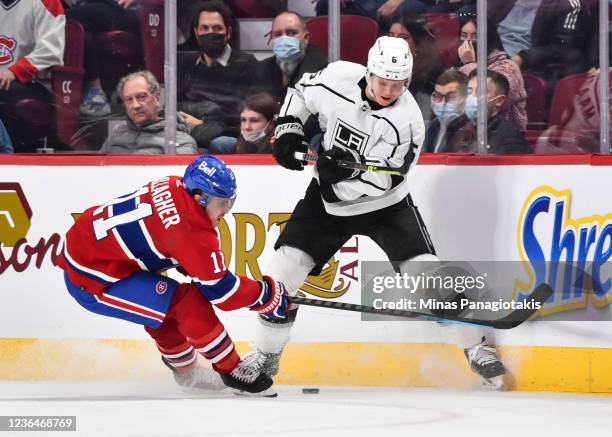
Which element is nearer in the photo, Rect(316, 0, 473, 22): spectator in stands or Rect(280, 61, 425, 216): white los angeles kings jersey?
Rect(280, 61, 425, 216): white los angeles kings jersey

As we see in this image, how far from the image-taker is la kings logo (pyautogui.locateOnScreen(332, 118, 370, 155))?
15.5 feet

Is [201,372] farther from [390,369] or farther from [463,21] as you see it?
[463,21]

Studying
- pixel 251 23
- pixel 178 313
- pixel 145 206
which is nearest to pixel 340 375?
pixel 178 313

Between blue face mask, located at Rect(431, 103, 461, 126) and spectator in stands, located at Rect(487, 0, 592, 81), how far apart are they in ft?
1.03

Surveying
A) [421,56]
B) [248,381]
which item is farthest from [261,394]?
[421,56]

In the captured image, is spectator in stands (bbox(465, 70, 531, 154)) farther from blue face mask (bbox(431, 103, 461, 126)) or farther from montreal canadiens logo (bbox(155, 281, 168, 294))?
montreal canadiens logo (bbox(155, 281, 168, 294))

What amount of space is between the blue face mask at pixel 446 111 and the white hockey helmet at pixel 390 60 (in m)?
0.42

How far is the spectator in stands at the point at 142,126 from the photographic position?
5082mm

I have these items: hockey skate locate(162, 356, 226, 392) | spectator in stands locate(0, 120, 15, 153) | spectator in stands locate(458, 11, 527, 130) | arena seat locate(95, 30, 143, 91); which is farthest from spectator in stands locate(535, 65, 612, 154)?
spectator in stands locate(0, 120, 15, 153)

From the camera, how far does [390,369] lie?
495cm

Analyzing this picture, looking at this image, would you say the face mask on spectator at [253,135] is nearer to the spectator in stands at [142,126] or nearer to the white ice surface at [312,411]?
the spectator in stands at [142,126]

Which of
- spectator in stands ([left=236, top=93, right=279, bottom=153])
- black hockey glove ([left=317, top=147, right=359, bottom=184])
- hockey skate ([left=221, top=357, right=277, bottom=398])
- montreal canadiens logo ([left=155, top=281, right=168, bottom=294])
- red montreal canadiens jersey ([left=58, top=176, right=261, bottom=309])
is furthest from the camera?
spectator in stands ([left=236, top=93, right=279, bottom=153])

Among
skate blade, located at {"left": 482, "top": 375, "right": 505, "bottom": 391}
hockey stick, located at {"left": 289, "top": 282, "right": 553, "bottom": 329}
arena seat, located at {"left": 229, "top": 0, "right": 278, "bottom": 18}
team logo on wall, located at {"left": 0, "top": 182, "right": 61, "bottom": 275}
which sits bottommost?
skate blade, located at {"left": 482, "top": 375, "right": 505, "bottom": 391}

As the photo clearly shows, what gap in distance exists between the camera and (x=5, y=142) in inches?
201
